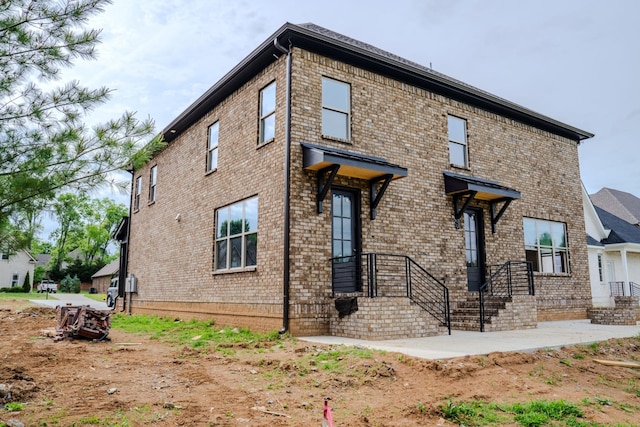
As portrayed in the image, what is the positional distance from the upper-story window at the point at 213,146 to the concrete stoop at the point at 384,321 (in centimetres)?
658

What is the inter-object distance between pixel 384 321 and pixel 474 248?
17.6 feet

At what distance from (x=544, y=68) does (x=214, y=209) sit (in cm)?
1570

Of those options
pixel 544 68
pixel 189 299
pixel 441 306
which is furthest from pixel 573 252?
pixel 189 299

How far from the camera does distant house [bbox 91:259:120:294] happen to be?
51.4 metres

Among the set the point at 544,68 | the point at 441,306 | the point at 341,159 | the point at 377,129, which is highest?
the point at 544,68

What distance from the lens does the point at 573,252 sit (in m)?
15.8

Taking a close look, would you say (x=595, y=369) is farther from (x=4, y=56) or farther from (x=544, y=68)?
(x=544, y=68)

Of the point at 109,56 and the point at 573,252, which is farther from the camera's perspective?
the point at 573,252

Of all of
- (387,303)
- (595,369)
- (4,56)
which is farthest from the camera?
(387,303)

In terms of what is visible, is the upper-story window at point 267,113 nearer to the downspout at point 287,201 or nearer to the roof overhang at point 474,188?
the downspout at point 287,201

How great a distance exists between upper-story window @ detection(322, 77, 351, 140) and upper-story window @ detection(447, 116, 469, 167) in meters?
3.65

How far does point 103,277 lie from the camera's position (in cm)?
5447

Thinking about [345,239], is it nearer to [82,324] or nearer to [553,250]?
[82,324]

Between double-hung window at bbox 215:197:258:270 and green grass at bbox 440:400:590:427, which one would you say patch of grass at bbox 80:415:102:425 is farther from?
double-hung window at bbox 215:197:258:270
